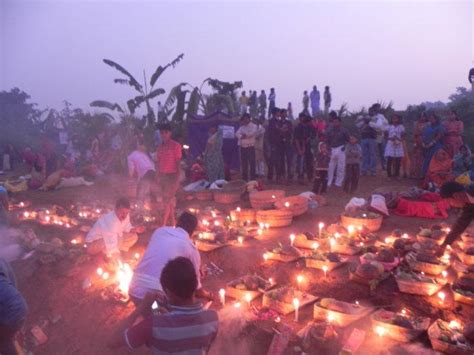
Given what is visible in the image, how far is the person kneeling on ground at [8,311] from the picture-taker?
3582 millimetres

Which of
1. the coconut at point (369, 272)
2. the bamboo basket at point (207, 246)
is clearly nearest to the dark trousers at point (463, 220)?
the coconut at point (369, 272)

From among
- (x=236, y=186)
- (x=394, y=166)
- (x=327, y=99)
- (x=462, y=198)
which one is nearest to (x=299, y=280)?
(x=462, y=198)

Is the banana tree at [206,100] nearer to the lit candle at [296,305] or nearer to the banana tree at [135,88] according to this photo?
the banana tree at [135,88]

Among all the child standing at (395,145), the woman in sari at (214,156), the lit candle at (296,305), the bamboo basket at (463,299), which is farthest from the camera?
the child standing at (395,145)

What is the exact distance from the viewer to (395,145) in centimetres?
1313

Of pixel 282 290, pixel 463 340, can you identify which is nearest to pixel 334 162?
pixel 282 290

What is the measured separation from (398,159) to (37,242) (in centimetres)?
1065

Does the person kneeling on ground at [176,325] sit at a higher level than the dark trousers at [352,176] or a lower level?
higher

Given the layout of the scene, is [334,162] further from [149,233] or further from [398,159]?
[149,233]

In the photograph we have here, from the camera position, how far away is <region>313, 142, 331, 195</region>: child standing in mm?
11062

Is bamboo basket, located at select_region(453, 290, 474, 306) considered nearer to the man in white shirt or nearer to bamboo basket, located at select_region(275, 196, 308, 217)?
the man in white shirt

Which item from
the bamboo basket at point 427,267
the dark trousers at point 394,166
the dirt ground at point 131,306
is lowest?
the dirt ground at point 131,306

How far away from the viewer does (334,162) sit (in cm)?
1246

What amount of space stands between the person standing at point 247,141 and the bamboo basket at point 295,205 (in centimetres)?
380
